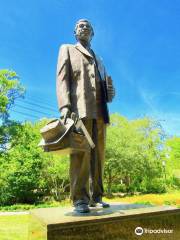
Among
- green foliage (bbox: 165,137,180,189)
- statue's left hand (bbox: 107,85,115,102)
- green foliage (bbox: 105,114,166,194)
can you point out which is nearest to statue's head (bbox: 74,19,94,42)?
statue's left hand (bbox: 107,85,115,102)

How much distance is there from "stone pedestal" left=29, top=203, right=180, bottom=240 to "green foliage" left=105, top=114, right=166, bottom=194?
20.3 metres

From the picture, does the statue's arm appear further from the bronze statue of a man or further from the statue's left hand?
the statue's left hand

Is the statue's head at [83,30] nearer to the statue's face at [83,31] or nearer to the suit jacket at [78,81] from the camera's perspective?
the statue's face at [83,31]

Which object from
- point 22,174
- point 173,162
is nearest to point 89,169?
point 22,174

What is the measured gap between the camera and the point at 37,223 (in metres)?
3.64

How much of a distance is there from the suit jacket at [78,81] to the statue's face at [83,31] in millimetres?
134

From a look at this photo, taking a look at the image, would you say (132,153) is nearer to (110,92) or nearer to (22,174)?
(22,174)

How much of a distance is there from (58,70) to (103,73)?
0.81 metres

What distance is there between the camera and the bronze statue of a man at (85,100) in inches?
163

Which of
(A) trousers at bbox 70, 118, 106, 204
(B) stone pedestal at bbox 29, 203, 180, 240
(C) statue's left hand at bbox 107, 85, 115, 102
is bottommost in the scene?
(B) stone pedestal at bbox 29, 203, 180, 240

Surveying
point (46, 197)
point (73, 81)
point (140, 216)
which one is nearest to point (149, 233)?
point (140, 216)

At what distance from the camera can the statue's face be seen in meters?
4.67

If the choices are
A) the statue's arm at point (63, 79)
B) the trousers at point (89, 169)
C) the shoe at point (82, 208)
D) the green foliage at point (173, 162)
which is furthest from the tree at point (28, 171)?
the shoe at point (82, 208)

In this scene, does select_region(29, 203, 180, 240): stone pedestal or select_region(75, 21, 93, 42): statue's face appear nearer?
select_region(29, 203, 180, 240): stone pedestal
